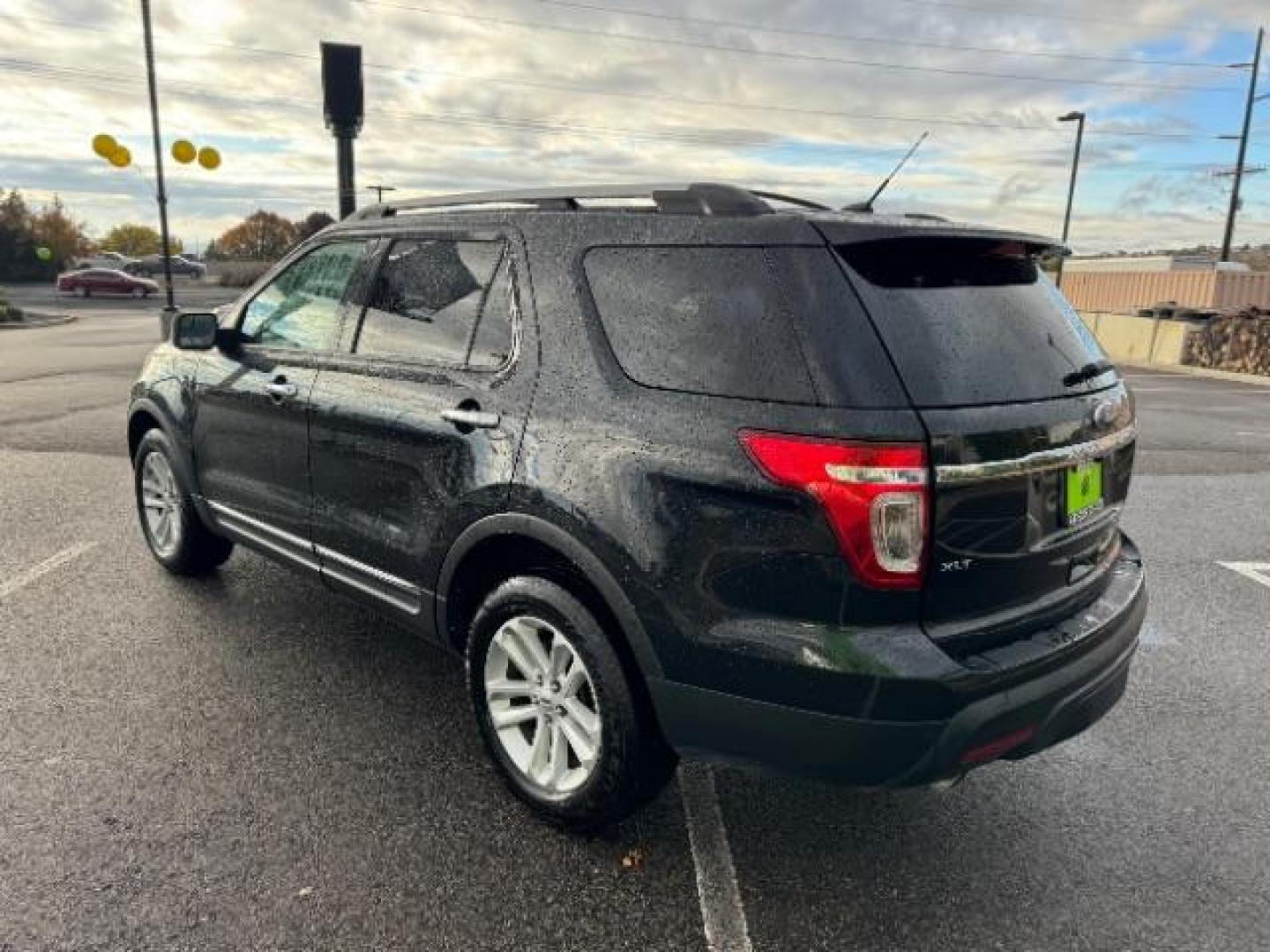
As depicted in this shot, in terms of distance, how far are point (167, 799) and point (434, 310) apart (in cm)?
174

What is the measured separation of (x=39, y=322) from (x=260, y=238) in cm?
6277

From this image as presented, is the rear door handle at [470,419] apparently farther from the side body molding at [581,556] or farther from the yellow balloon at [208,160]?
the yellow balloon at [208,160]

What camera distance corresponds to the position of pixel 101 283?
3981 cm

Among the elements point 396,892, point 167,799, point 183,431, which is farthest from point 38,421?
point 396,892

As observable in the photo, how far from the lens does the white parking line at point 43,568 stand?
4598 millimetres

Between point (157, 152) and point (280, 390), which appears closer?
point (280, 390)

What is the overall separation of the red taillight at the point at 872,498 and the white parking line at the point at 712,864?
3.23 ft

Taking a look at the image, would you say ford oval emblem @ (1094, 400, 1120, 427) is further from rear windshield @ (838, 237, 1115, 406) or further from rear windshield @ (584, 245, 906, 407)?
rear windshield @ (584, 245, 906, 407)

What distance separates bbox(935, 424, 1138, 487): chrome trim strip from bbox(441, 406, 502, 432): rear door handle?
128cm

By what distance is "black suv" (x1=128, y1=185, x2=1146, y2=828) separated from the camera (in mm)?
2125

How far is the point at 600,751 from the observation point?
2561mm

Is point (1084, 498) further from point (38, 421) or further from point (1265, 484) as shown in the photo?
point (38, 421)

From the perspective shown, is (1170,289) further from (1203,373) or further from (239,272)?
(239,272)

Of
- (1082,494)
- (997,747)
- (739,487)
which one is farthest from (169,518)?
(1082,494)
